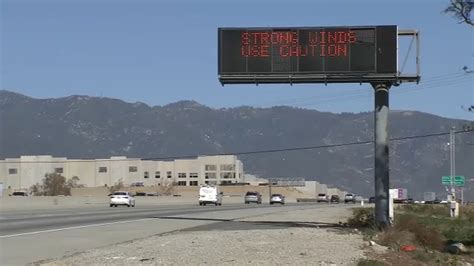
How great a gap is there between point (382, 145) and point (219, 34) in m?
7.39

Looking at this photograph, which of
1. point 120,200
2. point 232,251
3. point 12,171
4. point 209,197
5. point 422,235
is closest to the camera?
point 232,251

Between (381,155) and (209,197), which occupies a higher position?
(381,155)

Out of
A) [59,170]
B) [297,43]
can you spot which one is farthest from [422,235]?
[59,170]

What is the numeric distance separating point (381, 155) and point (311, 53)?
459 centimetres

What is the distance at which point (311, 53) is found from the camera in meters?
27.7

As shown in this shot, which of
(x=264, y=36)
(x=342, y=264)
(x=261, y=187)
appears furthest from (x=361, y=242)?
(x=261, y=187)

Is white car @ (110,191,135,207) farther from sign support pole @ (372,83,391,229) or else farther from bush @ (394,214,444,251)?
bush @ (394,214,444,251)

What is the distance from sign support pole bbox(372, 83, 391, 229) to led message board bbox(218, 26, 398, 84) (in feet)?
3.14

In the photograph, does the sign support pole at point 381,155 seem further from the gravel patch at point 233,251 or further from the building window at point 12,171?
the building window at point 12,171

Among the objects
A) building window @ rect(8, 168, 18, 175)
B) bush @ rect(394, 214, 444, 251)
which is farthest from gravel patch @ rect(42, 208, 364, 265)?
building window @ rect(8, 168, 18, 175)

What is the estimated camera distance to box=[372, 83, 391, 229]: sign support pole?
90.6 ft

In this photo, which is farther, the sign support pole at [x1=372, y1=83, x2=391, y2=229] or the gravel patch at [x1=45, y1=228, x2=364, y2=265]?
the sign support pole at [x1=372, y1=83, x2=391, y2=229]

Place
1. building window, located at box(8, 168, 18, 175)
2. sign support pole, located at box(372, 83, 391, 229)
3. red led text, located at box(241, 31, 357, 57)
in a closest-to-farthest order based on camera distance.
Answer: red led text, located at box(241, 31, 357, 57) < sign support pole, located at box(372, 83, 391, 229) < building window, located at box(8, 168, 18, 175)

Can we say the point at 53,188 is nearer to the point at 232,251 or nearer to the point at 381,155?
the point at 381,155
